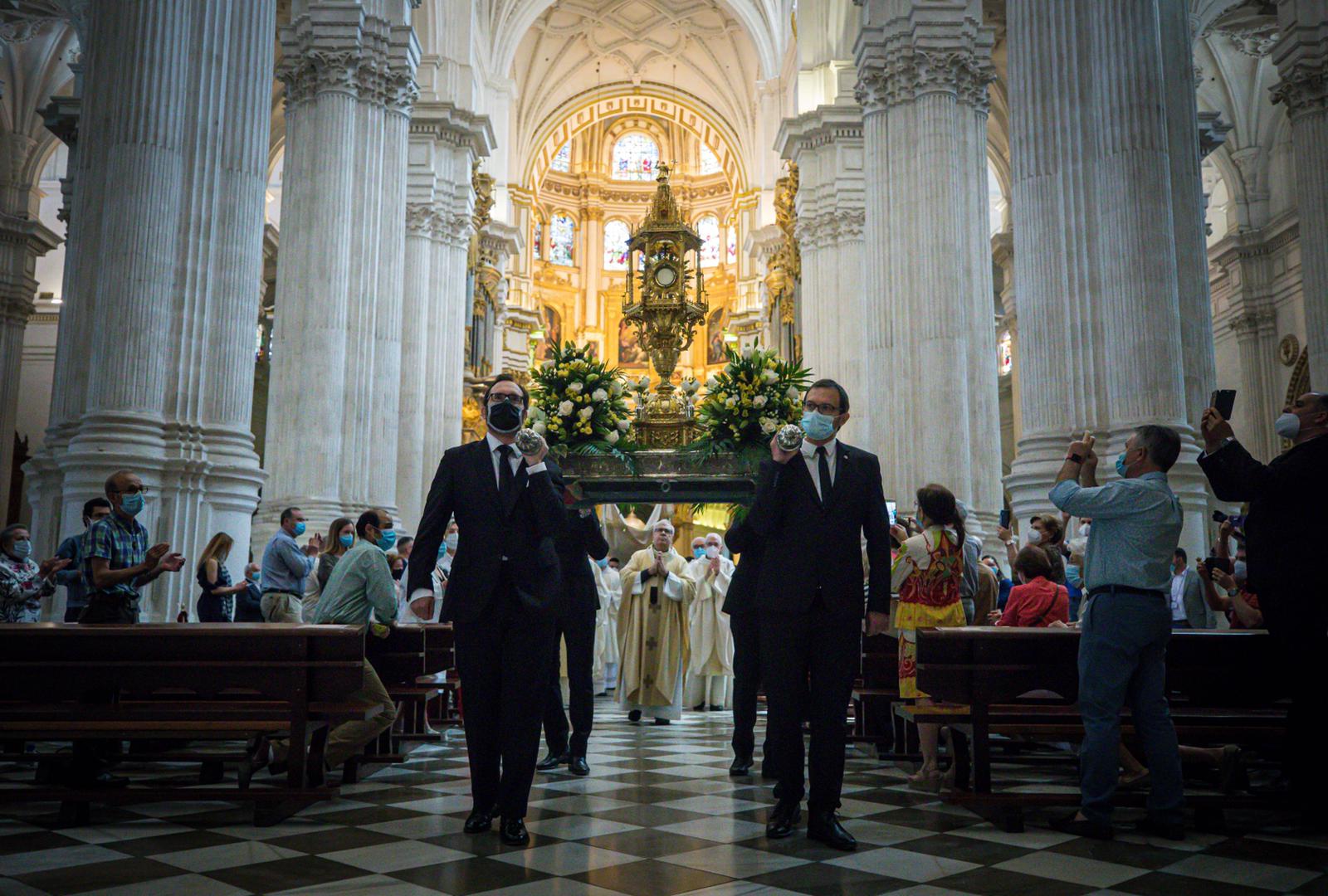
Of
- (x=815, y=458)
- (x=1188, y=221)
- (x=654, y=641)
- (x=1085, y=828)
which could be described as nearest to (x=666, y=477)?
(x=654, y=641)

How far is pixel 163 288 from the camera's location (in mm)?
9398

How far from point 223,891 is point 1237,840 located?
147 inches

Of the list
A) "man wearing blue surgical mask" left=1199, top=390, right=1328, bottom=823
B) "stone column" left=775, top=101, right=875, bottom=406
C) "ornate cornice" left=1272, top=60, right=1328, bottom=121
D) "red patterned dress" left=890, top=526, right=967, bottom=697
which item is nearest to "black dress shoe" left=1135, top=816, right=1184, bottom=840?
→ "man wearing blue surgical mask" left=1199, top=390, right=1328, bottom=823

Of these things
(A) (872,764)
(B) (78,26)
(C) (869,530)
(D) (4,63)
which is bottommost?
(A) (872,764)

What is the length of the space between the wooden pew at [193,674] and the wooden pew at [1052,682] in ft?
8.72

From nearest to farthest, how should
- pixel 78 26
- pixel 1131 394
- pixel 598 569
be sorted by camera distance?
pixel 1131 394 → pixel 598 569 → pixel 78 26

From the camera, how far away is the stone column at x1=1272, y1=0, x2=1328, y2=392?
50.6ft

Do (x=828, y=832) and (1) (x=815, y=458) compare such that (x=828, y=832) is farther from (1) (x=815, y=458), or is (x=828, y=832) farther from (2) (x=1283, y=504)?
(2) (x=1283, y=504)

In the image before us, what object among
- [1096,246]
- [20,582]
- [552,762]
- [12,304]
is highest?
[12,304]

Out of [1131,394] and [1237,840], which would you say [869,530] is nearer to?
[1237,840]

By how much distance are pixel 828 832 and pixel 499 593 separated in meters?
1.59

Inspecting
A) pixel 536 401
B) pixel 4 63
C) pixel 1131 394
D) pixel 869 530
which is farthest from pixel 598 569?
pixel 4 63

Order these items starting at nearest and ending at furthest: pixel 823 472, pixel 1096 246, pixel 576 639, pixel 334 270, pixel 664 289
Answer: pixel 823 472 → pixel 576 639 → pixel 1096 246 → pixel 334 270 → pixel 664 289

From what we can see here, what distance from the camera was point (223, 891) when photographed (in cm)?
346
